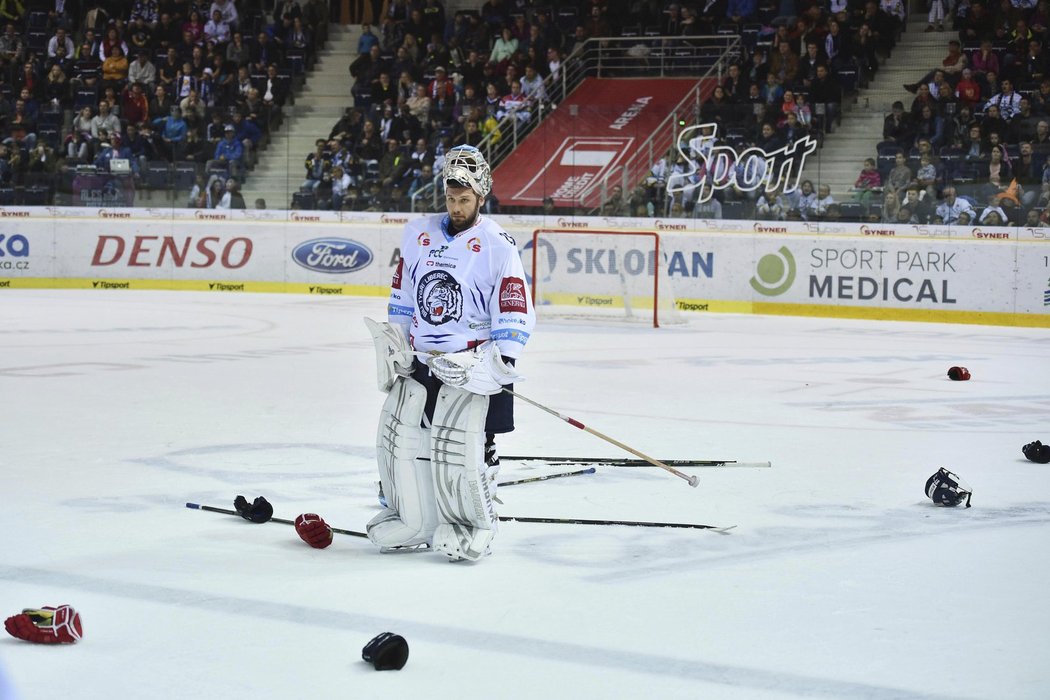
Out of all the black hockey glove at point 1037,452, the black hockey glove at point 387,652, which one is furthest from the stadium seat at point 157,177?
the black hockey glove at point 387,652

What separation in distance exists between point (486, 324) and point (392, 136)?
14.1 metres

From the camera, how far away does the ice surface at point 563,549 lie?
3.68 metres

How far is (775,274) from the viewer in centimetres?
1616

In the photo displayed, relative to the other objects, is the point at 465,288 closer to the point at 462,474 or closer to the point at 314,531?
the point at 462,474

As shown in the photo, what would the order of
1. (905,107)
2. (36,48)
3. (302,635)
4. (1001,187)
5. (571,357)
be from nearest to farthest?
(302,635), (571,357), (1001,187), (905,107), (36,48)

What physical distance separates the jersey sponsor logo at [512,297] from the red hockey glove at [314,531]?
1.00 meters

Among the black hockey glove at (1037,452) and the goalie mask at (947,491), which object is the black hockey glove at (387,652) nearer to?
the goalie mask at (947,491)

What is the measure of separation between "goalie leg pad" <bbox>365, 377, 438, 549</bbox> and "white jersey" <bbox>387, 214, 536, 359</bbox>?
247mm

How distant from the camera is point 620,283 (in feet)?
51.6

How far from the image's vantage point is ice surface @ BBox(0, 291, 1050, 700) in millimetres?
3682

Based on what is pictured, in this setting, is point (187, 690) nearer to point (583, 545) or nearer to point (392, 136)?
point (583, 545)

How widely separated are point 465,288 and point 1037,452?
134 inches

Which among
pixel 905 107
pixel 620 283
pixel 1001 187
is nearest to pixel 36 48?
pixel 620 283

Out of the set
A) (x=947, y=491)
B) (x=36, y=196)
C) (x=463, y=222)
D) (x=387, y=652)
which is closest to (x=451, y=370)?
(x=463, y=222)
